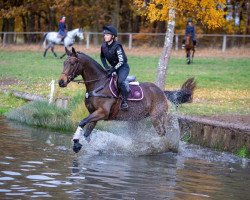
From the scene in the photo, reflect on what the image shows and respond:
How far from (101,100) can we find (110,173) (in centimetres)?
302

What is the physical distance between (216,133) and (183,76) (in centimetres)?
1459

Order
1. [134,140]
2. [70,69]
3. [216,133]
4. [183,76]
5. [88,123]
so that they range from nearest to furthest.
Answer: [70,69] < [88,123] < [134,140] < [216,133] < [183,76]

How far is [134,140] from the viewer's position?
15242 millimetres

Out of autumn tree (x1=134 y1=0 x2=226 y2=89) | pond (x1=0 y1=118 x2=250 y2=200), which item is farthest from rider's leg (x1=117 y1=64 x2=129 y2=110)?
autumn tree (x1=134 y1=0 x2=226 y2=89)

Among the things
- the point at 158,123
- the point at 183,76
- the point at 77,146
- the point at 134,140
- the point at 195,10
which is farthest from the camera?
the point at 183,76

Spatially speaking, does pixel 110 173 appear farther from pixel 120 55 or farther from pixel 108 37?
pixel 108 37

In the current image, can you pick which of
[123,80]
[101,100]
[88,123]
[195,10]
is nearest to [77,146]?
[88,123]

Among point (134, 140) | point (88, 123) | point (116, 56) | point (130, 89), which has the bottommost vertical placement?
point (134, 140)

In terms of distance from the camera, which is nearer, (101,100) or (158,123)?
(101,100)

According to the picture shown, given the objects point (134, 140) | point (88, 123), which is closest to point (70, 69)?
point (88, 123)

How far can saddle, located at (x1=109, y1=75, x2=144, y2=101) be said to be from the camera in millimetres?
14958

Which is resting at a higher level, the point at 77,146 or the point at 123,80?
the point at 123,80

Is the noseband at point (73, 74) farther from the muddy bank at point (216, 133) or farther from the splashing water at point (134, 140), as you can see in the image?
the muddy bank at point (216, 133)

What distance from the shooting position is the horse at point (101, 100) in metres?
14.4
